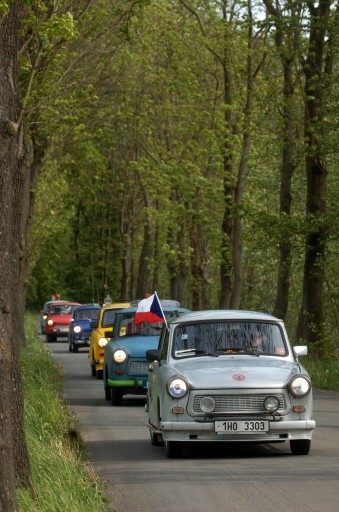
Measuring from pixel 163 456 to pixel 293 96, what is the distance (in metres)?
23.9

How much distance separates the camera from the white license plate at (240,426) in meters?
14.3

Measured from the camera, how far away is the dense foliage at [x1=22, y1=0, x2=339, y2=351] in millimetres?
31984

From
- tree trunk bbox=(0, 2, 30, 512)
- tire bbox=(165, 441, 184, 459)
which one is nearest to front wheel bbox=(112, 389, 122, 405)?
tire bbox=(165, 441, 184, 459)

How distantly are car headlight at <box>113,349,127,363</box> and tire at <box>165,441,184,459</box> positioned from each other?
29.0 ft

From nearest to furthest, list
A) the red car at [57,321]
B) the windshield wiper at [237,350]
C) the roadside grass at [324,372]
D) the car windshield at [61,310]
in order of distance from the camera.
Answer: the windshield wiper at [237,350]
the roadside grass at [324,372]
the red car at [57,321]
the car windshield at [61,310]

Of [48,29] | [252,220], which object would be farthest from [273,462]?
[252,220]

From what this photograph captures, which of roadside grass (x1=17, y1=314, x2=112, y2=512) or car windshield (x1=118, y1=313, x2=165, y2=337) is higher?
car windshield (x1=118, y1=313, x2=165, y2=337)

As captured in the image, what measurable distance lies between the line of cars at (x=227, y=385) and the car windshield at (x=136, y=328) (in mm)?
8100

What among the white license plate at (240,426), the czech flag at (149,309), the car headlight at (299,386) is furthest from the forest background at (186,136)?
the car headlight at (299,386)

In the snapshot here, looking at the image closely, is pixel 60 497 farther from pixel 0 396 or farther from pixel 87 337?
pixel 87 337

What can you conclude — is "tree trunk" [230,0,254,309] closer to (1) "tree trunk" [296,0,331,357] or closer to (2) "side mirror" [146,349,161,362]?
(1) "tree trunk" [296,0,331,357]

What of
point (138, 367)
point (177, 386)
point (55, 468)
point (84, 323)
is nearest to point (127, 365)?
point (138, 367)

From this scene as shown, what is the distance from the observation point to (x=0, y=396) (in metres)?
8.36

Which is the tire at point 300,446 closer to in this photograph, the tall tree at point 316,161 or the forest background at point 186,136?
the forest background at point 186,136
